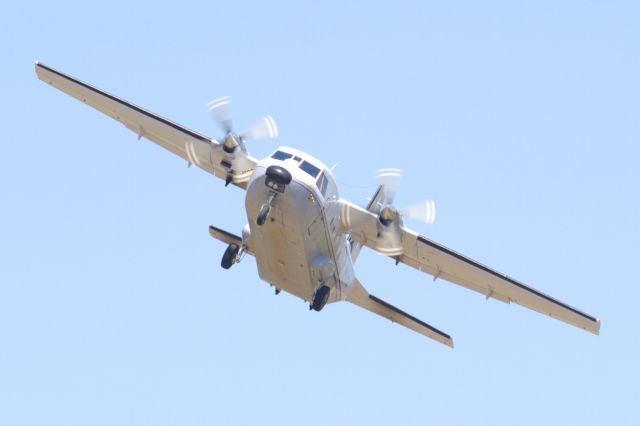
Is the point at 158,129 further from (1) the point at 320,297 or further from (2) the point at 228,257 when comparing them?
(1) the point at 320,297

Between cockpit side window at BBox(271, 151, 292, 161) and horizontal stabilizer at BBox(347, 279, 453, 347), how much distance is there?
15.5ft

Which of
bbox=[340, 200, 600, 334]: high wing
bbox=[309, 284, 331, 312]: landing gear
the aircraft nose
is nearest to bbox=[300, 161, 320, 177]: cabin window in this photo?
the aircraft nose

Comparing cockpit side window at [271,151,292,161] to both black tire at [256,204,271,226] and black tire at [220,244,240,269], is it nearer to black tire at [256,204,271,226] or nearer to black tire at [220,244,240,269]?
black tire at [256,204,271,226]

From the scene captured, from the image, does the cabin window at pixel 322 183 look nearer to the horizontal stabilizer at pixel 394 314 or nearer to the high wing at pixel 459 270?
the high wing at pixel 459 270

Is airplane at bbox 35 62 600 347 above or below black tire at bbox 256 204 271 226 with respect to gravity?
above

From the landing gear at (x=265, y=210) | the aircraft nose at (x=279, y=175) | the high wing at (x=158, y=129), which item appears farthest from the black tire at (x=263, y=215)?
the high wing at (x=158, y=129)

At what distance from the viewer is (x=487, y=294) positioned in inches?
995

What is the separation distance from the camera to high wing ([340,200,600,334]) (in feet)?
79.0

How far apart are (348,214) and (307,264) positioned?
1.96m

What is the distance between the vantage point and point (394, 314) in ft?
83.6

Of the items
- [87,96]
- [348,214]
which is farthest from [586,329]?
[87,96]

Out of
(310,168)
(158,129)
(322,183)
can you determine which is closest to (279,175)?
(310,168)

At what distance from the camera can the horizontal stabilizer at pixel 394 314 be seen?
83.4ft

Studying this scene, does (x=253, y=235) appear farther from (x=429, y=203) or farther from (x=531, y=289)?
(x=531, y=289)
